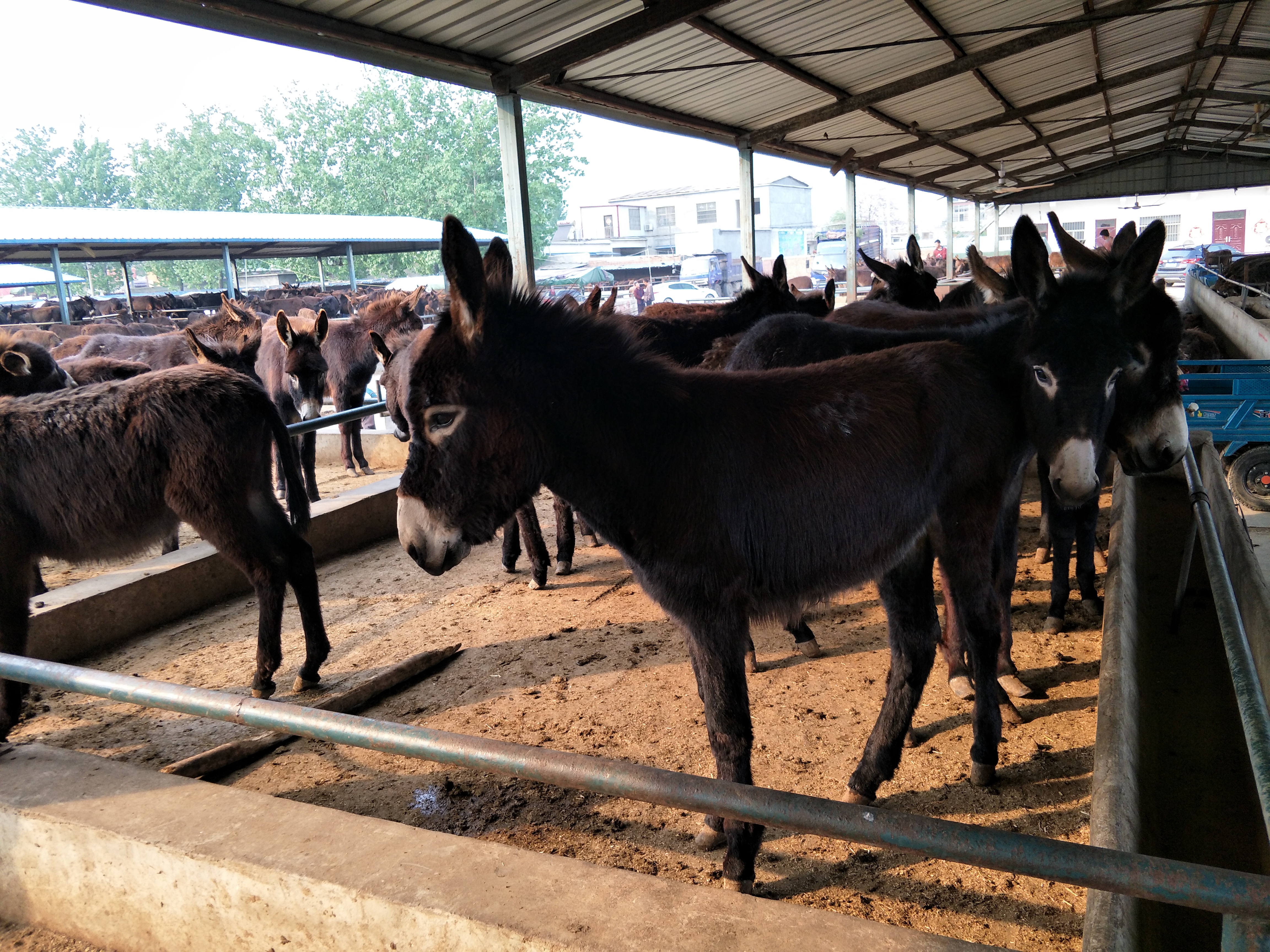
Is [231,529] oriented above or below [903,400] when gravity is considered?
below

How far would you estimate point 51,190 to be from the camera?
2115 inches

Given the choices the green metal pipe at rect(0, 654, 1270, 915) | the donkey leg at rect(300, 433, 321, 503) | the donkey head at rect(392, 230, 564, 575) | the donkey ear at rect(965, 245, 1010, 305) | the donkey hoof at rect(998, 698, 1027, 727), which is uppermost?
the donkey ear at rect(965, 245, 1010, 305)

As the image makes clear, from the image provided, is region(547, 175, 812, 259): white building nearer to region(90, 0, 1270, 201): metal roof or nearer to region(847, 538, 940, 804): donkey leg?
region(90, 0, 1270, 201): metal roof

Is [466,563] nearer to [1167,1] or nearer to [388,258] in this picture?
[1167,1]

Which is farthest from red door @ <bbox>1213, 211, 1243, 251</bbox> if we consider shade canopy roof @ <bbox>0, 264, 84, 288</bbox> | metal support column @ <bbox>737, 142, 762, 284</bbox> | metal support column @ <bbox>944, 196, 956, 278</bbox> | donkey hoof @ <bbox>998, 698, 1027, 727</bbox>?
shade canopy roof @ <bbox>0, 264, 84, 288</bbox>

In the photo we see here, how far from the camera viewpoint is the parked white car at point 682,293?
21.0 metres

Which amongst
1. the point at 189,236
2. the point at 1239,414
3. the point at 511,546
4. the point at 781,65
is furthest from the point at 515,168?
the point at 189,236

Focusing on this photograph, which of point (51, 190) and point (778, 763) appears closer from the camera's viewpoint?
point (778, 763)

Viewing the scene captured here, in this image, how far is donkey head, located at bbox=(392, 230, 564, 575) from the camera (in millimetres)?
2307

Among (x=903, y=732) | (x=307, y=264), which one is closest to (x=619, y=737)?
(x=903, y=732)

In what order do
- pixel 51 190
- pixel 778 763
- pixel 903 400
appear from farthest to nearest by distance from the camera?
pixel 51 190, pixel 778 763, pixel 903 400

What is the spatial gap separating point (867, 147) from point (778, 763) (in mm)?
16191

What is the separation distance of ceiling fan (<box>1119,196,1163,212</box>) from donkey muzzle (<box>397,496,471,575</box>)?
37.8m

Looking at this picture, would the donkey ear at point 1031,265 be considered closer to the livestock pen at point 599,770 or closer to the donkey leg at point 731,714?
the livestock pen at point 599,770
